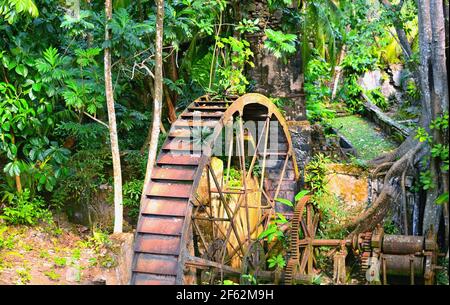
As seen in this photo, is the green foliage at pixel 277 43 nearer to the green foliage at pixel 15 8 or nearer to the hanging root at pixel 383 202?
the hanging root at pixel 383 202

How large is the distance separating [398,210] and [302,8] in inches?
208

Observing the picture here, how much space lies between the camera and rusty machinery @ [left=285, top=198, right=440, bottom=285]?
26.1ft

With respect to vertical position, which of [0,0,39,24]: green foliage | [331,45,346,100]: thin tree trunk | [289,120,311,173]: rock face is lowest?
[289,120,311,173]: rock face

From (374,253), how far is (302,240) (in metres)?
1.26

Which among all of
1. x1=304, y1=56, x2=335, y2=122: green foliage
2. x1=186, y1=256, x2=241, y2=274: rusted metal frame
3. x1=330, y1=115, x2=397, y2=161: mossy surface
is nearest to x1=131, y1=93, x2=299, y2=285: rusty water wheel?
x1=186, y1=256, x2=241, y2=274: rusted metal frame

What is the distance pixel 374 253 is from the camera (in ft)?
27.9

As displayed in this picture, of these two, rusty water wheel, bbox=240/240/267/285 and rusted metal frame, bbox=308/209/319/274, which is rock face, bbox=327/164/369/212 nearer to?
rusted metal frame, bbox=308/209/319/274

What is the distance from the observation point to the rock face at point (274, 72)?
35.9 feet

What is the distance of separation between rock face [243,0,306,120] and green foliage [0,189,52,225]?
4.74 m

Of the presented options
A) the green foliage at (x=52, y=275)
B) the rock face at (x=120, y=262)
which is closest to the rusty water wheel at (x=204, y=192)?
the rock face at (x=120, y=262)

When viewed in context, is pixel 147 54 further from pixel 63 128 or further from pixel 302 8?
pixel 302 8

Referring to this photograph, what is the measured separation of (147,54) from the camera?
367 inches

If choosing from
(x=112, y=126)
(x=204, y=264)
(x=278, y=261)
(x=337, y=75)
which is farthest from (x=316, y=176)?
(x=337, y=75)
